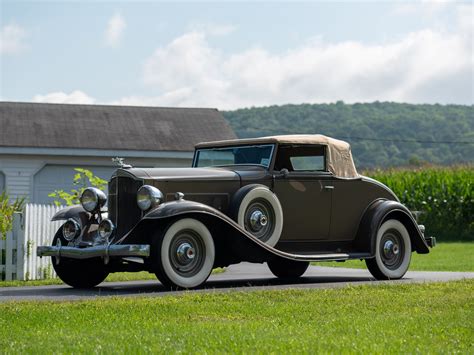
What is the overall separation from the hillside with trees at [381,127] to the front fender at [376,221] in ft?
214

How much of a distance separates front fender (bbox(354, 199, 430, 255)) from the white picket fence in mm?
4977

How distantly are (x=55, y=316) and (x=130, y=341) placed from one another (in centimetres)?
A: 176

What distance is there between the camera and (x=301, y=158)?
1351 cm

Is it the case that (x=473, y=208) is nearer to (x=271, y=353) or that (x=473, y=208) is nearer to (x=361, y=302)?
(x=361, y=302)

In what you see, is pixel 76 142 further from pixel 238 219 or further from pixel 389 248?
pixel 238 219

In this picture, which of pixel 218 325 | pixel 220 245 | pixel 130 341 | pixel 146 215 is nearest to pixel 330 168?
pixel 220 245

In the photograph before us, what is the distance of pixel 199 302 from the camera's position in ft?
32.4

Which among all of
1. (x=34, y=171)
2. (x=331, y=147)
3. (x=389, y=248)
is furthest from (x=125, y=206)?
(x=34, y=171)

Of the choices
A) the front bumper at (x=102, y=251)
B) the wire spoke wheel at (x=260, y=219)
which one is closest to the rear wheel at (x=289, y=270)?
the wire spoke wheel at (x=260, y=219)

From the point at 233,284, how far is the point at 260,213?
130cm

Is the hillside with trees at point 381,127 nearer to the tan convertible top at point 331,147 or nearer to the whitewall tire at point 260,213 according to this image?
the tan convertible top at point 331,147

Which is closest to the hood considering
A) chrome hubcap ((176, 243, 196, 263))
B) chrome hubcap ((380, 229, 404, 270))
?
chrome hubcap ((176, 243, 196, 263))

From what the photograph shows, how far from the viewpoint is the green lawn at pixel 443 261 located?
17745 millimetres

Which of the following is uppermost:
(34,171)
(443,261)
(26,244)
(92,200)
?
(34,171)
